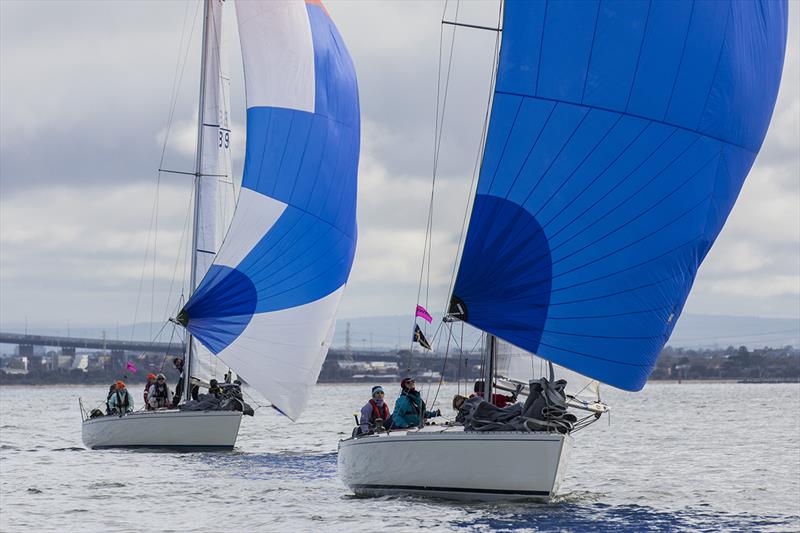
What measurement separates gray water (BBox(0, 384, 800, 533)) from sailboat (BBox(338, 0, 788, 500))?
106 centimetres

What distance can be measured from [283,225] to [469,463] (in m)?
9.03

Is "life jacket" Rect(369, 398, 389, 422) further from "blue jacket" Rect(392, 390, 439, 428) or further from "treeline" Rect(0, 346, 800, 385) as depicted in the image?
"treeline" Rect(0, 346, 800, 385)

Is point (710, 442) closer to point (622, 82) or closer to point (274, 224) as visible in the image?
point (274, 224)

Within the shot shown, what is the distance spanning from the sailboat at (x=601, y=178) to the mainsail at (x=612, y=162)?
2cm

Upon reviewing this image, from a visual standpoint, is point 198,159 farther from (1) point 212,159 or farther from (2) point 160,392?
(2) point 160,392

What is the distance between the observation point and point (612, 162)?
15602 mm

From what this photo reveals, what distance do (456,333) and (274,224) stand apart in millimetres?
7461

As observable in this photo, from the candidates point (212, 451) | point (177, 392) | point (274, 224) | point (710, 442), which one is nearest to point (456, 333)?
point (274, 224)

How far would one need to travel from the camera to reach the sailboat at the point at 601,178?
1548 centimetres

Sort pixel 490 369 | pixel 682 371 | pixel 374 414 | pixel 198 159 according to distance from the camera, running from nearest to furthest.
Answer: pixel 490 369 < pixel 374 414 < pixel 198 159 < pixel 682 371

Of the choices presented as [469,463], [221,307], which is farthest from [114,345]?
[469,463]

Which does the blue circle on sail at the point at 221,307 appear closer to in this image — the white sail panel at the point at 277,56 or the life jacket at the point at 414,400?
the white sail panel at the point at 277,56

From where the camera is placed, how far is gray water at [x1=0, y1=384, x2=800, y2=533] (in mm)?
16000

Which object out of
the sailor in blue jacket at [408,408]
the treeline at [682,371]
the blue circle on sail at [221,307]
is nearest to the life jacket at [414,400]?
the sailor in blue jacket at [408,408]
